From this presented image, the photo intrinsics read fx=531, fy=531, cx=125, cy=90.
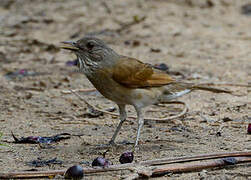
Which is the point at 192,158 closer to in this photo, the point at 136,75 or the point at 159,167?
the point at 159,167

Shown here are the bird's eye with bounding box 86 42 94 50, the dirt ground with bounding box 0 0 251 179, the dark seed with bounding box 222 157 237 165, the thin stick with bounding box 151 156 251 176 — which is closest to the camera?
the thin stick with bounding box 151 156 251 176

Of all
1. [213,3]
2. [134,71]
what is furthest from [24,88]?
[213,3]

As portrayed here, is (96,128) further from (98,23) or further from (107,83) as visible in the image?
(98,23)

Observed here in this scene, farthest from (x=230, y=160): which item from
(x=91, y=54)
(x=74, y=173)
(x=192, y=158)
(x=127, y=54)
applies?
(x=127, y=54)

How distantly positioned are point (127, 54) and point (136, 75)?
4.26 metres

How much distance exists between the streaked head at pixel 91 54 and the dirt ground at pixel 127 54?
2.84 feet

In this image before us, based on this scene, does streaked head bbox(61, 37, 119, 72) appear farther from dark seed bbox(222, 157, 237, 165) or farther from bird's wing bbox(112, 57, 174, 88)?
dark seed bbox(222, 157, 237, 165)

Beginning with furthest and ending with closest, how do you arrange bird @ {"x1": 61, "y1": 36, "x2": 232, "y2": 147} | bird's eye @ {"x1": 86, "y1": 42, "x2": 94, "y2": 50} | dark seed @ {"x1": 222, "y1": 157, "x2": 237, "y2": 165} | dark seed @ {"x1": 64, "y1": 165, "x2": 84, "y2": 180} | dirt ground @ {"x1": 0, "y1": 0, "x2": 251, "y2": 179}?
bird's eye @ {"x1": 86, "y1": 42, "x2": 94, "y2": 50}, bird @ {"x1": 61, "y1": 36, "x2": 232, "y2": 147}, dirt ground @ {"x1": 0, "y1": 0, "x2": 251, "y2": 179}, dark seed @ {"x1": 222, "y1": 157, "x2": 237, "y2": 165}, dark seed @ {"x1": 64, "y1": 165, "x2": 84, "y2": 180}

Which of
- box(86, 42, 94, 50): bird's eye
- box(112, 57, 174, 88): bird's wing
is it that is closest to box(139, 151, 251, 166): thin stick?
box(112, 57, 174, 88): bird's wing

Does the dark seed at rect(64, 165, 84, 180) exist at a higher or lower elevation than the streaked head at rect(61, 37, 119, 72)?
lower

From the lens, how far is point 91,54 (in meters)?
6.07

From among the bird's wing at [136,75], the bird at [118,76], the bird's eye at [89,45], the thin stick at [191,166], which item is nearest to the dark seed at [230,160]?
the thin stick at [191,166]

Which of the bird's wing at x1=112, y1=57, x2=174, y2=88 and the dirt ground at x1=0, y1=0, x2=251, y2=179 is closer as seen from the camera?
the dirt ground at x1=0, y1=0, x2=251, y2=179

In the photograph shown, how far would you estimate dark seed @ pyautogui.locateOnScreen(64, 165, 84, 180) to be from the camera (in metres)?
4.45
